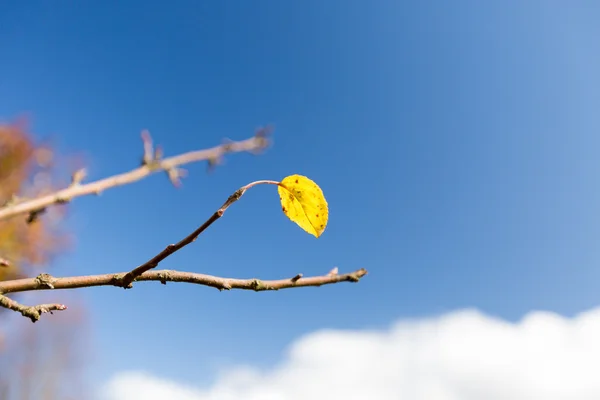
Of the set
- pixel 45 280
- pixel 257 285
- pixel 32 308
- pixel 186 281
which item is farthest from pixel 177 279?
pixel 32 308

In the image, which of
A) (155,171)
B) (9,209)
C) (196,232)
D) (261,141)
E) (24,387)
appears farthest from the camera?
(24,387)

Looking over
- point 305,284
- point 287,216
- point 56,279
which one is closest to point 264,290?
point 305,284

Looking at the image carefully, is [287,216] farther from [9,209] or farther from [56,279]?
[9,209]

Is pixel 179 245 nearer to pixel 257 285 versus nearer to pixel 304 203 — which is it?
pixel 257 285

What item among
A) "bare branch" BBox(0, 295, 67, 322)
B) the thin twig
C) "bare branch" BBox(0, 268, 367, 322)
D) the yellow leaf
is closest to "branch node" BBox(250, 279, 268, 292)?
"bare branch" BBox(0, 268, 367, 322)

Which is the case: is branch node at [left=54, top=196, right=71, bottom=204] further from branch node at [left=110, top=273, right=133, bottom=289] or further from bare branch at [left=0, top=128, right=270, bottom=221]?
branch node at [left=110, top=273, right=133, bottom=289]
